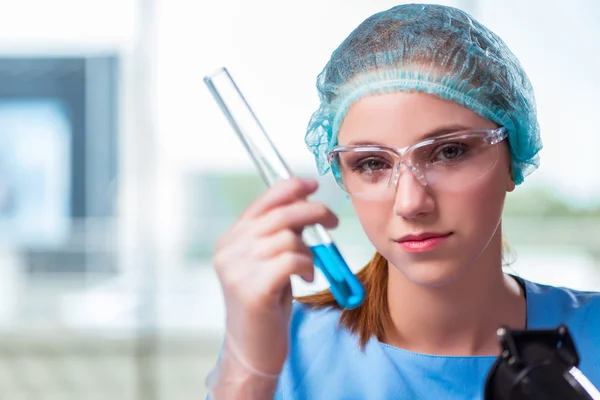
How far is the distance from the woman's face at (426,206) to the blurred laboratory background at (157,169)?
2.03 m

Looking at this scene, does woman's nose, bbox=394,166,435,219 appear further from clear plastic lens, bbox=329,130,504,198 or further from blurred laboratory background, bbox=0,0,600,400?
blurred laboratory background, bbox=0,0,600,400

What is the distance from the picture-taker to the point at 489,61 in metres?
0.99

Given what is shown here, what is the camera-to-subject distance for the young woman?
31.9 inches

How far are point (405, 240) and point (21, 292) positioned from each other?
13.7ft

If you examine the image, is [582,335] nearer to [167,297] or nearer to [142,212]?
[142,212]

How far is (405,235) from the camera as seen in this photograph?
91 centimetres

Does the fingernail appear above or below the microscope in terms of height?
above

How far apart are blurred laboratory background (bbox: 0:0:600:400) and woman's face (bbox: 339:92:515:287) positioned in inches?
80.1

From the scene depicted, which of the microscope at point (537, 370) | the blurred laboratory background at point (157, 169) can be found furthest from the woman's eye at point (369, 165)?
the blurred laboratory background at point (157, 169)

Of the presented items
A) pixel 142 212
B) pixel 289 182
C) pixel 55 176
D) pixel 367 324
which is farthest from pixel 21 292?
pixel 289 182

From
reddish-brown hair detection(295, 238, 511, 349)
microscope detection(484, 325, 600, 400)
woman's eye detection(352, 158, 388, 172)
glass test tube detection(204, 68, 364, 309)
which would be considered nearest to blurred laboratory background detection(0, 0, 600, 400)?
reddish-brown hair detection(295, 238, 511, 349)

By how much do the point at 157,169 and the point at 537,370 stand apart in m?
3.48

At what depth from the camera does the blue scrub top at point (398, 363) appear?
108cm

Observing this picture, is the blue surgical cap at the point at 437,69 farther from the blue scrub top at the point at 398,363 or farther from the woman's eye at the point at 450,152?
the blue scrub top at the point at 398,363
